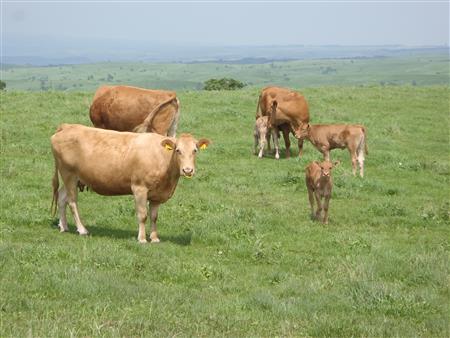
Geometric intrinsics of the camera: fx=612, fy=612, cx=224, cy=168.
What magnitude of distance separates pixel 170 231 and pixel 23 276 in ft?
15.9

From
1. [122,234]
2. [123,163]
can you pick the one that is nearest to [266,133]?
[122,234]

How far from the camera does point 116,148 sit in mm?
12273

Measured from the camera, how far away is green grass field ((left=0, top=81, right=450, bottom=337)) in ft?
25.2

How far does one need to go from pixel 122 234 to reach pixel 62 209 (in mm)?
1321

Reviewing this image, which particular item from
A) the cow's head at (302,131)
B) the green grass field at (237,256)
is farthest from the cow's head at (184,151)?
the cow's head at (302,131)

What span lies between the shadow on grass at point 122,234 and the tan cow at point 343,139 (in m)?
9.09

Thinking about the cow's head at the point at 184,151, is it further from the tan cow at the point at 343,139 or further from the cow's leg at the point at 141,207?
the tan cow at the point at 343,139

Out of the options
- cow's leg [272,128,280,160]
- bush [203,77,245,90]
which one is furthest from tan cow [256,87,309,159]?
bush [203,77,245,90]

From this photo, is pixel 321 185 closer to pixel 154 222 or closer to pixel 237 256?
pixel 237 256

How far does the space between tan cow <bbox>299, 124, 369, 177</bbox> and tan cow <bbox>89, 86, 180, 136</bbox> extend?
6.30 metres

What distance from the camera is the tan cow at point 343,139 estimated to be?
810 inches

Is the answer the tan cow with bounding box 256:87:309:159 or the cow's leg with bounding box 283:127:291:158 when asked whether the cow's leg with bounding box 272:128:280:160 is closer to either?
the tan cow with bounding box 256:87:309:159

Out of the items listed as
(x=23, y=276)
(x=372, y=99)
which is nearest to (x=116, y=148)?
(x=23, y=276)

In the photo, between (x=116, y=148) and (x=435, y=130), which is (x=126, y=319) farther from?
(x=435, y=130)
